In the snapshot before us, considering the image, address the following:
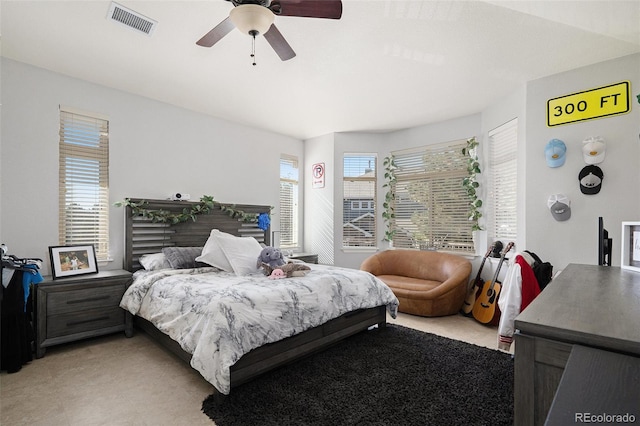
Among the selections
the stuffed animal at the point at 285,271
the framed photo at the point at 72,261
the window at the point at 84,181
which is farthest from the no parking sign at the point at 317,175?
the framed photo at the point at 72,261

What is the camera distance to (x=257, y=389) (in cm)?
226

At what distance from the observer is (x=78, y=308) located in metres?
3.06

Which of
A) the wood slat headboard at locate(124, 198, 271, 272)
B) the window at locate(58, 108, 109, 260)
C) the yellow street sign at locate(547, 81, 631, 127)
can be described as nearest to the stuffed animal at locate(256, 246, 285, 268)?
the wood slat headboard at locate(124, 198, 271, 272)

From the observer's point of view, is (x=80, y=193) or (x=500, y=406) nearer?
(x=500, y=406)

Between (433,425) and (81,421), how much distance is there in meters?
2.12

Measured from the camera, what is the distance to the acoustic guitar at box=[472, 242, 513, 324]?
147 inches

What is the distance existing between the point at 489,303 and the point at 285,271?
8.25 feet

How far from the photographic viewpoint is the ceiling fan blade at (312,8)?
6.27 ft

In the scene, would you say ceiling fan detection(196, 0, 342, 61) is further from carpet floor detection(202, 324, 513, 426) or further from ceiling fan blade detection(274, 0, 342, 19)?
carpet floor detection(202, 324, 513, 426)

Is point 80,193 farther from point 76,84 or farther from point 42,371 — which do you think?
point 42,371

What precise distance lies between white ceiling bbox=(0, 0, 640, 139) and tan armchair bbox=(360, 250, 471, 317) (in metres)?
2.17

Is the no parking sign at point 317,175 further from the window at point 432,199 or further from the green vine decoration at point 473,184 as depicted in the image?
the green vine decoration at point 473,184

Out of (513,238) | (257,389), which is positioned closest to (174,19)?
(257,389)

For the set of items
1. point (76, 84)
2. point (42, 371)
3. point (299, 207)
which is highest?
point (76, 84)
